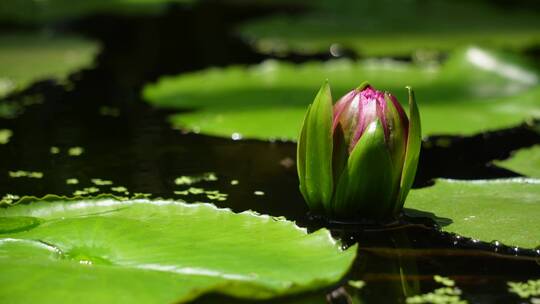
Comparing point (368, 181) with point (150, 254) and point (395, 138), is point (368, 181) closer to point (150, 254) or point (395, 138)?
point (395, 138)

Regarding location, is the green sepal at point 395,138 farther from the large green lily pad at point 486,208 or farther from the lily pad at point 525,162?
the lily pad at point 525,162

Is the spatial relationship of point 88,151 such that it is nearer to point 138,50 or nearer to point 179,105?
point 179,105

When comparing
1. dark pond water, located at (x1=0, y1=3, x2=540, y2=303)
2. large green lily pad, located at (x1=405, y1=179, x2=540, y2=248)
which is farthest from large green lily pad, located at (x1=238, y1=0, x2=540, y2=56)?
large green lily pad, located at (x1=405, y1=179, x2=540, y2=248)

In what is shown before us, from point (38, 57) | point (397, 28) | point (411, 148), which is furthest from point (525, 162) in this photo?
point (397, 28)

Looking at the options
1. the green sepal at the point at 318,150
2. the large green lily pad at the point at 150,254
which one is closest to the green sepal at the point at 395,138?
the green sepal at the point at 318,150

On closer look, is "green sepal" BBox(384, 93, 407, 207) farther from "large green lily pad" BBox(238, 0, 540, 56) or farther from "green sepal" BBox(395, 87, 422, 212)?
"large green lily pad" BBox(238, 0, 540, 56)
